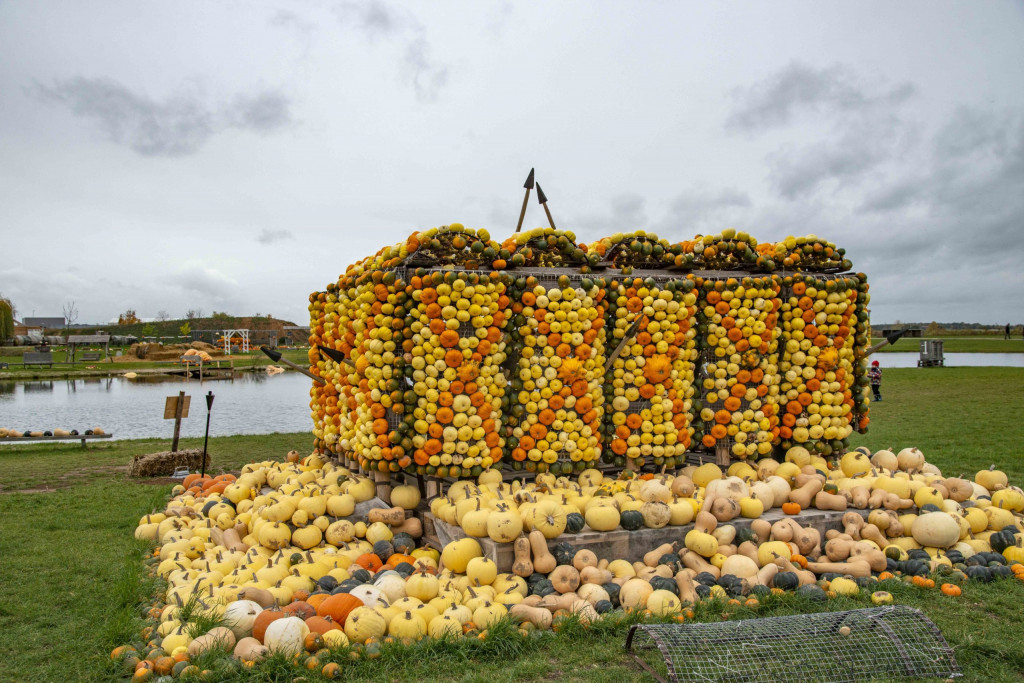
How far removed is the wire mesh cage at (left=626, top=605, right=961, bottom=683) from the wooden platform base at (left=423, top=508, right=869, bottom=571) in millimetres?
1555

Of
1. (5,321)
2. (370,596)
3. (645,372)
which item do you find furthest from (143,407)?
(5,321)

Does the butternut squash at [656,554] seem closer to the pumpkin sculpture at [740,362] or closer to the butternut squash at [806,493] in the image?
the butternut squash at [806,493]

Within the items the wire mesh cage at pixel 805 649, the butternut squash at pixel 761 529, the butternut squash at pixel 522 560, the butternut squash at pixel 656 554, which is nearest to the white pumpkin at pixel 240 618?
the butternut squash at pixel 522 560

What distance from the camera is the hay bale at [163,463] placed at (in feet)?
38.3

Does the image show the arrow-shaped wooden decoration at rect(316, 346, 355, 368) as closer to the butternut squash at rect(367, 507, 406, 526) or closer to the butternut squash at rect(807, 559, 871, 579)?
the butternut squash at rect(367, 507, 406, 526)

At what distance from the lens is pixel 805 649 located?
4207mm

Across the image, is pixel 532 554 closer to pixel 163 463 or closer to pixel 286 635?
pixel 286 635

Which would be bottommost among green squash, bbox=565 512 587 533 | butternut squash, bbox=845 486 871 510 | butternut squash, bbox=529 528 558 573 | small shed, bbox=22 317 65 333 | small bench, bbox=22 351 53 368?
butternut squash, bbox=529 528 558 573

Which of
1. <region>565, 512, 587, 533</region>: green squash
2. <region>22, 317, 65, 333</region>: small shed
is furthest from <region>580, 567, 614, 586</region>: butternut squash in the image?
<region>22, 317, 65, 333</region>: small shed

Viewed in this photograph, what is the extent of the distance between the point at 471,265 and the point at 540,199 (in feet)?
6.70

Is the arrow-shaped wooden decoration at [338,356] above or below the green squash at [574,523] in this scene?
above

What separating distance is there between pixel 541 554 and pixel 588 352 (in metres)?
2.67

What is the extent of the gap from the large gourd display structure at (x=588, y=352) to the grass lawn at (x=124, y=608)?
2625 mm

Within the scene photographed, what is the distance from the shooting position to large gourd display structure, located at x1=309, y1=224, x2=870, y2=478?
7.01m
